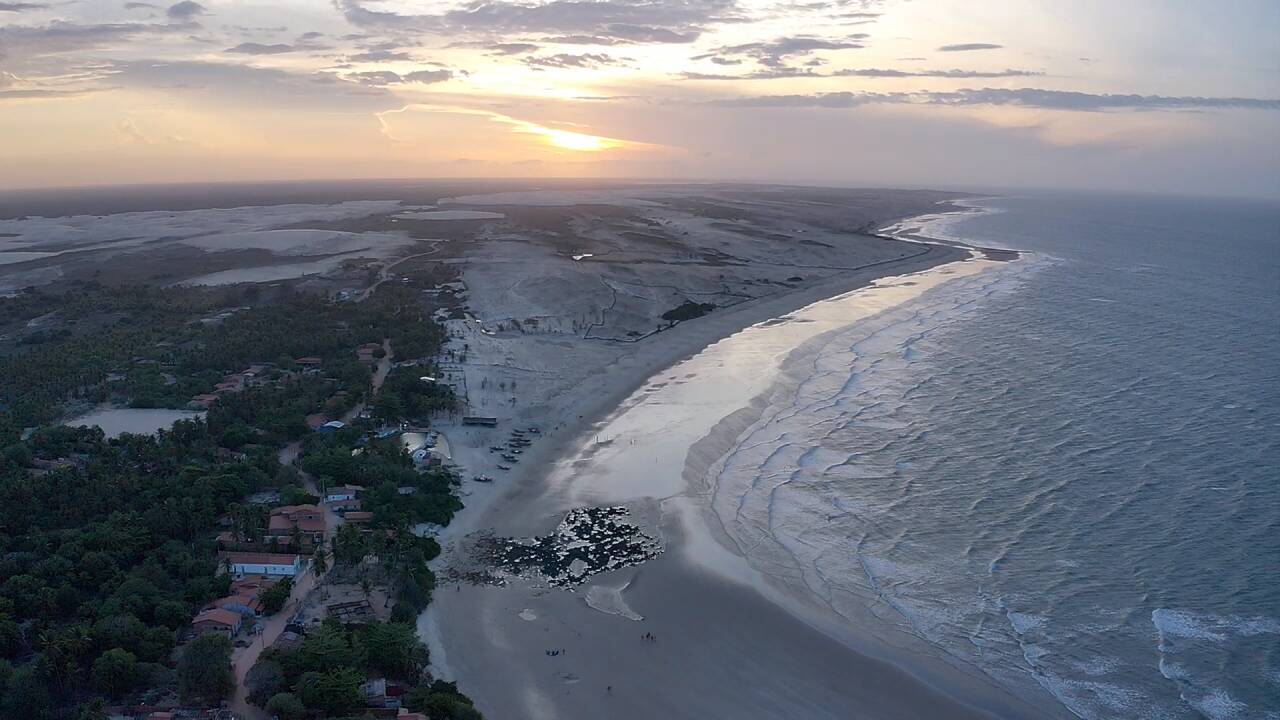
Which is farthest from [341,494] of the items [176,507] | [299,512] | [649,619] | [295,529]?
[649,619]

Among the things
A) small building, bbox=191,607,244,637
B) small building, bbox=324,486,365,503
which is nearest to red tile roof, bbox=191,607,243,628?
small building, bbox=191,607,244,637

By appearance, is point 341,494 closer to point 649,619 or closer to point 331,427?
point 331,427

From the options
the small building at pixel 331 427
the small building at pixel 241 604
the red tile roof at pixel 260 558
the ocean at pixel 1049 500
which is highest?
the ocean at pixel 1049 500

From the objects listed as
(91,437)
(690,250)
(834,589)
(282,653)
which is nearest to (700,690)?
(834,589)

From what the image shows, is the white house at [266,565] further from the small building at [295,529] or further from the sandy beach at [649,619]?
the sandy beach at [649,619]

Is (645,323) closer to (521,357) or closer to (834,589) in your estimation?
(521,357)

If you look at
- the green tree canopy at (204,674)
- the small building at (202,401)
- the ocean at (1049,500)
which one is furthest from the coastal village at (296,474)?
the ocean at (1049,500)

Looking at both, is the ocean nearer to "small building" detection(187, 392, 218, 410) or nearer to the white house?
the white house
